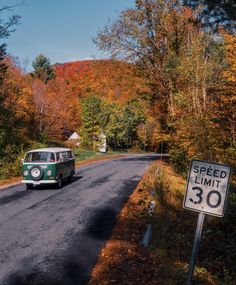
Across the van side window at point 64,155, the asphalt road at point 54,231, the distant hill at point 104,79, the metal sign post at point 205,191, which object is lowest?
the asphalt road at point 54,231

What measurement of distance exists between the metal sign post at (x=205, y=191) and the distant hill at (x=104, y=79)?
25.6 metres

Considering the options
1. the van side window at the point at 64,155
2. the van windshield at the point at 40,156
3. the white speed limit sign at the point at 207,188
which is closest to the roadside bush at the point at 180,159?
the van side window at the point at 64,155

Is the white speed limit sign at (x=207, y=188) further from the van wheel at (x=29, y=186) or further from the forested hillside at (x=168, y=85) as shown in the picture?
the van wheel at (x=29, y=186)

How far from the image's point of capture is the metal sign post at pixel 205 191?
4.82 meters

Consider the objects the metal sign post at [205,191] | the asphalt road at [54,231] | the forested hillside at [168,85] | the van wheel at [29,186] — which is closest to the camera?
the metal sign post at [205,191]

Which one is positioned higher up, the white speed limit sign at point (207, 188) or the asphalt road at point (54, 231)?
the white speed limit sign at point (207, 188)

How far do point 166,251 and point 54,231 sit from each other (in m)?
3.59

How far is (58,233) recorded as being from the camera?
34.7ft

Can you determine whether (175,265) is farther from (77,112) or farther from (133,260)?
(77,112)

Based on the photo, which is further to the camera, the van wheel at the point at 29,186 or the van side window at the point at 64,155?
Result: the van side window at the point at 64,155

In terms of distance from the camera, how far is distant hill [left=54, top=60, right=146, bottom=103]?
30484 mm

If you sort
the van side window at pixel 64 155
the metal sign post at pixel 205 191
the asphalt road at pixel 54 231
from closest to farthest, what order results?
the metal sign post at pixel 205 191
the asphalt road at pixel 54 231
the van side window at pixel 64 155

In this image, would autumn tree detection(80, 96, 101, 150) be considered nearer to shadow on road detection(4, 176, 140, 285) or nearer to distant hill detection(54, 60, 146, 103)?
distant hill detection(54, 60, 146, 103)

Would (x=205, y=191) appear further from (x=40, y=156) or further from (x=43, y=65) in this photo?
(x=43, y=65)
